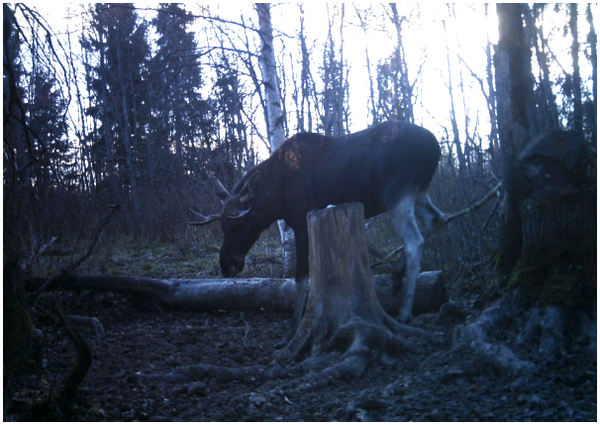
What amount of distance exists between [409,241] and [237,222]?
2500 millimetres

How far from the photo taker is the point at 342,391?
177 inches

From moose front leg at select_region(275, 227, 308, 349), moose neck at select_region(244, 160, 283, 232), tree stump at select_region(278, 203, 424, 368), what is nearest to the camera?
tree stump at select_region(278, 203, 424, 368)

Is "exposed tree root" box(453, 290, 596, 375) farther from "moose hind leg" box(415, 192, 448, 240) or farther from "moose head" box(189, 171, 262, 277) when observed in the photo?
"moose head" box(189, 171, 262, 277)

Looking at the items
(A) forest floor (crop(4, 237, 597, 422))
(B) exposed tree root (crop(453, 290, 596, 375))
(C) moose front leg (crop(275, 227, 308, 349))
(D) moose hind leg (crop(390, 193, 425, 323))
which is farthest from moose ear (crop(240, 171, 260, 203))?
(B) exposed tree root (crop(453, 290, 596, 375))

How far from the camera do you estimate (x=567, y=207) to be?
4664mm

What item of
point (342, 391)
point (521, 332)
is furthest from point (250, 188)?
point (521, 332)

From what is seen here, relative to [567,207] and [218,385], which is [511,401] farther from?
[218,385]

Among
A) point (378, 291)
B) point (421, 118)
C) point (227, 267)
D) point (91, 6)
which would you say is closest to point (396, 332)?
point (378, 291)

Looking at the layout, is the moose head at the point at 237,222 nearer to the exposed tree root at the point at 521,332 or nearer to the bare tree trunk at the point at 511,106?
the bare tree trunk at the point at 511,106

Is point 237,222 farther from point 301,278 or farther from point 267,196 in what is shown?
point 301,278

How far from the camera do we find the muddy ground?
3.72 metres

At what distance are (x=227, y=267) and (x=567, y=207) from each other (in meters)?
4.76

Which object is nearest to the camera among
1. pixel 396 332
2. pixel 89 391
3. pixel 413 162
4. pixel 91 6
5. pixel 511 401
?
pixel 511 401

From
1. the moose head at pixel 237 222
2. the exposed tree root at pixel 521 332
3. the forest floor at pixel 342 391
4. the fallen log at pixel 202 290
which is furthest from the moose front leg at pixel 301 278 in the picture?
the exposed tree root at pixel 521 332
